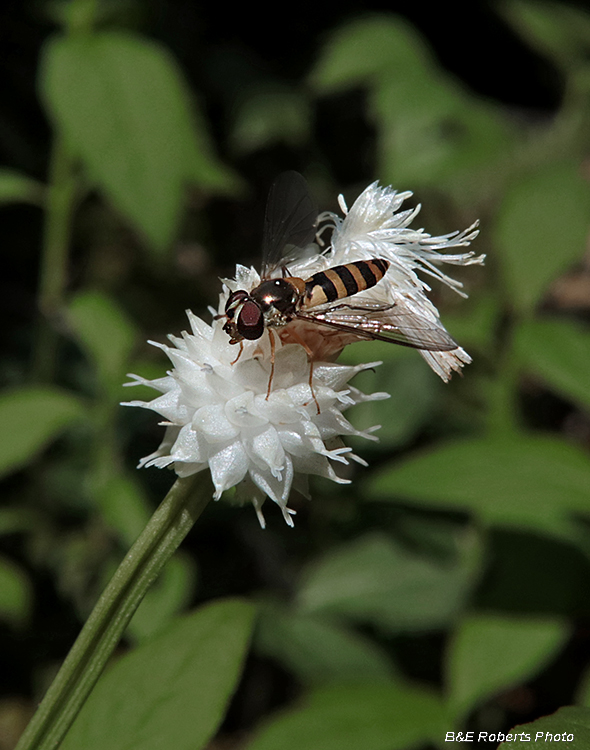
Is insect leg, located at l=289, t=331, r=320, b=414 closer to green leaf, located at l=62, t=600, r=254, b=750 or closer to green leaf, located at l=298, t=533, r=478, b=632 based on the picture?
green leaf, located at l=62, t=600, r=254, b=750

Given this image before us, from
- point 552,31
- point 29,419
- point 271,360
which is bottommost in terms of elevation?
point 29,419

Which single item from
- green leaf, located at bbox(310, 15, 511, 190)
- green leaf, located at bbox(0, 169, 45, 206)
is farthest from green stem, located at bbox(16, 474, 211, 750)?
green leaf, located at bbox(310, 15, 511, 190)

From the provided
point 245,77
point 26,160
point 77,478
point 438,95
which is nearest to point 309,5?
point 245,77

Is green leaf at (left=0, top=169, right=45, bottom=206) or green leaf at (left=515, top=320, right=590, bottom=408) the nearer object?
green leaf at (left=515, top=320, right=590, bottom=408)

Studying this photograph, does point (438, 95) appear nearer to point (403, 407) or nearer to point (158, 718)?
point (403, 407)

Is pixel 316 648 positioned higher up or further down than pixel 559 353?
further down

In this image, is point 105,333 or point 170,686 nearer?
point 170,686

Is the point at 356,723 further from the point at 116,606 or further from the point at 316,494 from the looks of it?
the point at 316,494

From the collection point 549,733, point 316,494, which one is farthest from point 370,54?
point 549,733
